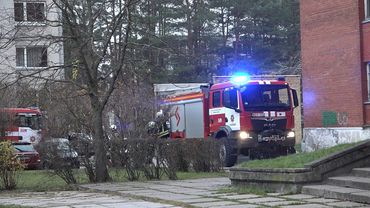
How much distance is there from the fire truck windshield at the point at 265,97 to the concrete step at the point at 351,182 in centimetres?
950

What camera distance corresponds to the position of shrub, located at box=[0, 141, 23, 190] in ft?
48.6

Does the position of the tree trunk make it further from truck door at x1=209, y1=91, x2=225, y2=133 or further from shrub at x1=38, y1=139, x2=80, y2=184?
truck door at x1=209, y1=91, x2=225, y2=133

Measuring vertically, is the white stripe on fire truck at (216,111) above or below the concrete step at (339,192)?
above

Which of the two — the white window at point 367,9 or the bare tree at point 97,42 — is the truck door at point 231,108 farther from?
the white window at point 367,9

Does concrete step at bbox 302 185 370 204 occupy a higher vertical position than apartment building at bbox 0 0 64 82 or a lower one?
lower

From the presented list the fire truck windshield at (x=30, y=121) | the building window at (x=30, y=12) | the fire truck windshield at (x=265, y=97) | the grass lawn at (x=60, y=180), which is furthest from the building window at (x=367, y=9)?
the fire truck windshield at (x=30, y=121)

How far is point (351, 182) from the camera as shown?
11.2m

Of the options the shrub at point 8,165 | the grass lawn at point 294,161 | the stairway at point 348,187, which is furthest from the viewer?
the shrub at point 8,165

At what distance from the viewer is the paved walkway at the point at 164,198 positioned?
10.5 meters

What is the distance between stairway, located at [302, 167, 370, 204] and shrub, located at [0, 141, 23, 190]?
289 inches

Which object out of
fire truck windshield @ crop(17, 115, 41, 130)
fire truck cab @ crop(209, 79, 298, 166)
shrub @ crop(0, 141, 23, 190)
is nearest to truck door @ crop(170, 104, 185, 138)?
fire truck cab @ crop(209, 79, 298, 166)

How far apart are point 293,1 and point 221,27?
258 inches

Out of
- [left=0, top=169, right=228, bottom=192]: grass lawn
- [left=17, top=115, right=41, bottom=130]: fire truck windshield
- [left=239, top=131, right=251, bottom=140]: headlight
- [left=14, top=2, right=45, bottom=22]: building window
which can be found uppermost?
[left=14, top=2, right=45, bottom=22]: building window

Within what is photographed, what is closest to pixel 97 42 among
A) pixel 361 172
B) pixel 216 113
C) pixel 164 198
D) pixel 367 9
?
pixel 164 198
